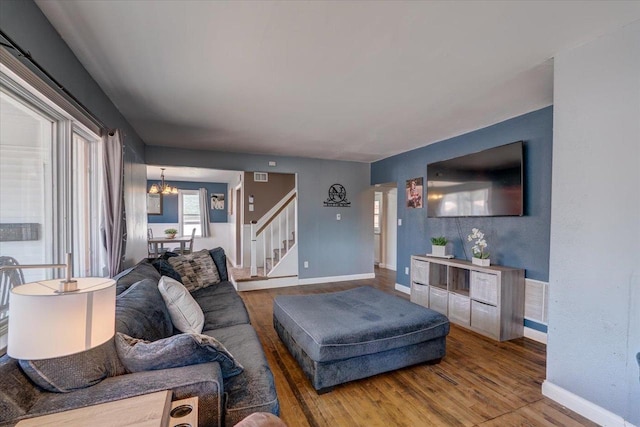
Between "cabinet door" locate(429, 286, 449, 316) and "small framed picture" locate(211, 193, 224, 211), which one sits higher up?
"small framed picture" locate(211, 193, 224, 211)

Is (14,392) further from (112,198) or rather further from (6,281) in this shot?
(112,198)

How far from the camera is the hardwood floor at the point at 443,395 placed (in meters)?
1.88

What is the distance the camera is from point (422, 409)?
198 cm

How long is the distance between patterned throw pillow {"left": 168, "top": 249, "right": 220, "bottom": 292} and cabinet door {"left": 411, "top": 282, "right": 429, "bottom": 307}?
9.05 ft

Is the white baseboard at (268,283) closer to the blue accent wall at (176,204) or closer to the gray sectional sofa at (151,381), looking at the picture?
the gray sectional sofa at (151,381)

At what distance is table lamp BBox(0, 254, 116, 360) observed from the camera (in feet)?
2.77

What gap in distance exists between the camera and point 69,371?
1127mm

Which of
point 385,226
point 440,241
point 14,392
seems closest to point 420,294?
point 440,241

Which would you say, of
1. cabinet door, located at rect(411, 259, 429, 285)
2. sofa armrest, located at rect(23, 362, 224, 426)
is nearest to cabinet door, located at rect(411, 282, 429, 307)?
cabinet door, located at rect(411, 259, 429, 285)

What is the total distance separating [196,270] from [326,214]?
2.89 m

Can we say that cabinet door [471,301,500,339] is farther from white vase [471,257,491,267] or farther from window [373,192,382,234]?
window [373,192,382,234]

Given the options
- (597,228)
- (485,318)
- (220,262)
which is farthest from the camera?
(220,262)

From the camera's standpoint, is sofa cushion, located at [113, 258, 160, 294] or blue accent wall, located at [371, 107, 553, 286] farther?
blue accent wall, located at [371, 107, 553, 286]

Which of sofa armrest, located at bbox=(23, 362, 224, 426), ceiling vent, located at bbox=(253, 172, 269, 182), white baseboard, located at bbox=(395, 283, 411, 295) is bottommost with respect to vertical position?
white baseboard, located at bbox=(395, 283, 411, 295)
